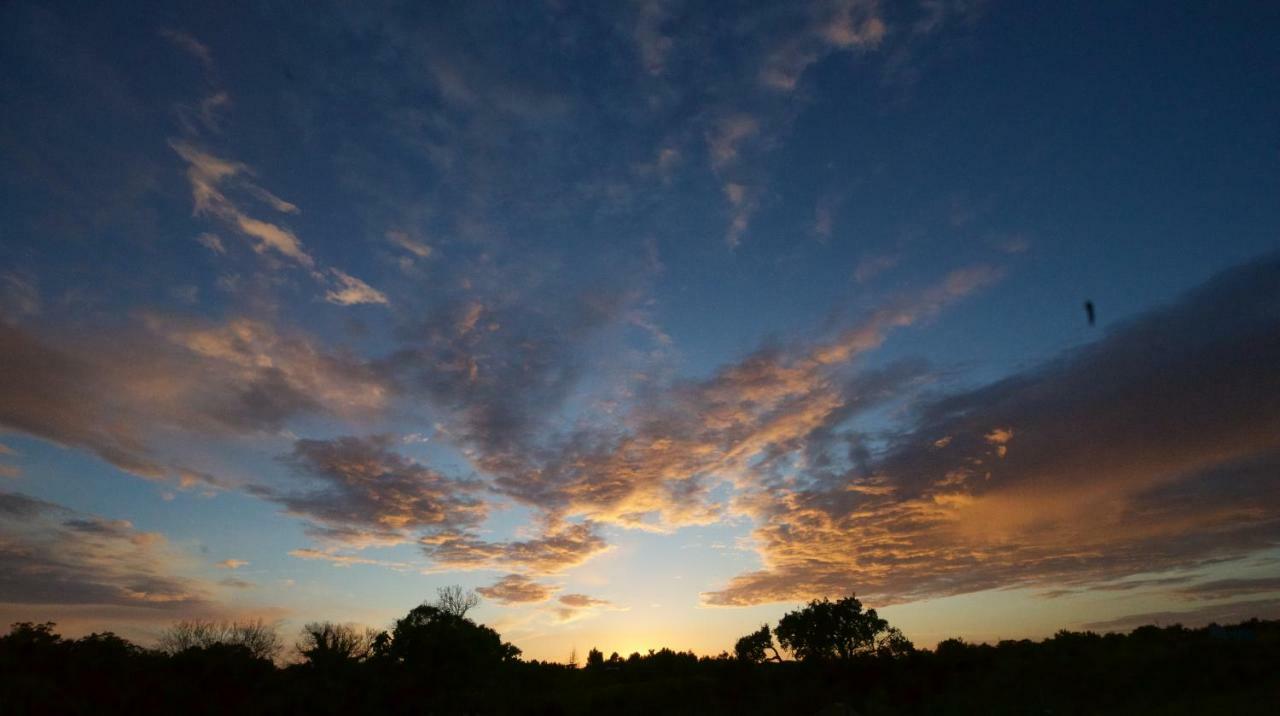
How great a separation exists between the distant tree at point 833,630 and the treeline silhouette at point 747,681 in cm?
2247

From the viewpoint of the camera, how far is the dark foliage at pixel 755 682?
35.0m

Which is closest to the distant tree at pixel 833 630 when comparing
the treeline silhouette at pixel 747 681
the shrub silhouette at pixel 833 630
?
the shrub silhouette at pixel 833 630

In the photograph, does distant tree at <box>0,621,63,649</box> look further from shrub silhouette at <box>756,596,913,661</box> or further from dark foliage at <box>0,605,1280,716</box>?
shrub silhouette at <box>756,596,913,661</box>

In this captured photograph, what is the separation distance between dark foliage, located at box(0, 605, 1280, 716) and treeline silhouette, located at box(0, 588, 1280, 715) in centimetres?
11

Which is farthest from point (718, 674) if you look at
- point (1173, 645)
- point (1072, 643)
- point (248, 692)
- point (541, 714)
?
point (248, 692)

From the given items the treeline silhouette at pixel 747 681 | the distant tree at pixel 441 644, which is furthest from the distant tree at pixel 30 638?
the distant tree at pixel 441 644

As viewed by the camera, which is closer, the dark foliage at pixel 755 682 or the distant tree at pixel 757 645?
the dark foliage at pixel 755 682

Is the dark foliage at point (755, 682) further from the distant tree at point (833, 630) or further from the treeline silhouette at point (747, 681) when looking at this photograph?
the distant tree at point (833, 630)

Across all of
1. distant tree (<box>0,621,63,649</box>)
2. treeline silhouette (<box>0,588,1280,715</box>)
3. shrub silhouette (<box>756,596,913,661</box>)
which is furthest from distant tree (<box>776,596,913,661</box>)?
distant tree (<box>0,621,63,649</box>)

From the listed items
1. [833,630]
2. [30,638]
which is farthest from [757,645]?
[30,638]

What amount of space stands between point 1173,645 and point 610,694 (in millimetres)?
41395

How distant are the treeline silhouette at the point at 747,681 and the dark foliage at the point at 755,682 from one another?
0.37 ft

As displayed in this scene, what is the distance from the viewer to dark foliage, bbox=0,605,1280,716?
35.0 meters

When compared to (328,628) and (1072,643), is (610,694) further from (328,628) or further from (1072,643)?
(1072,643)
